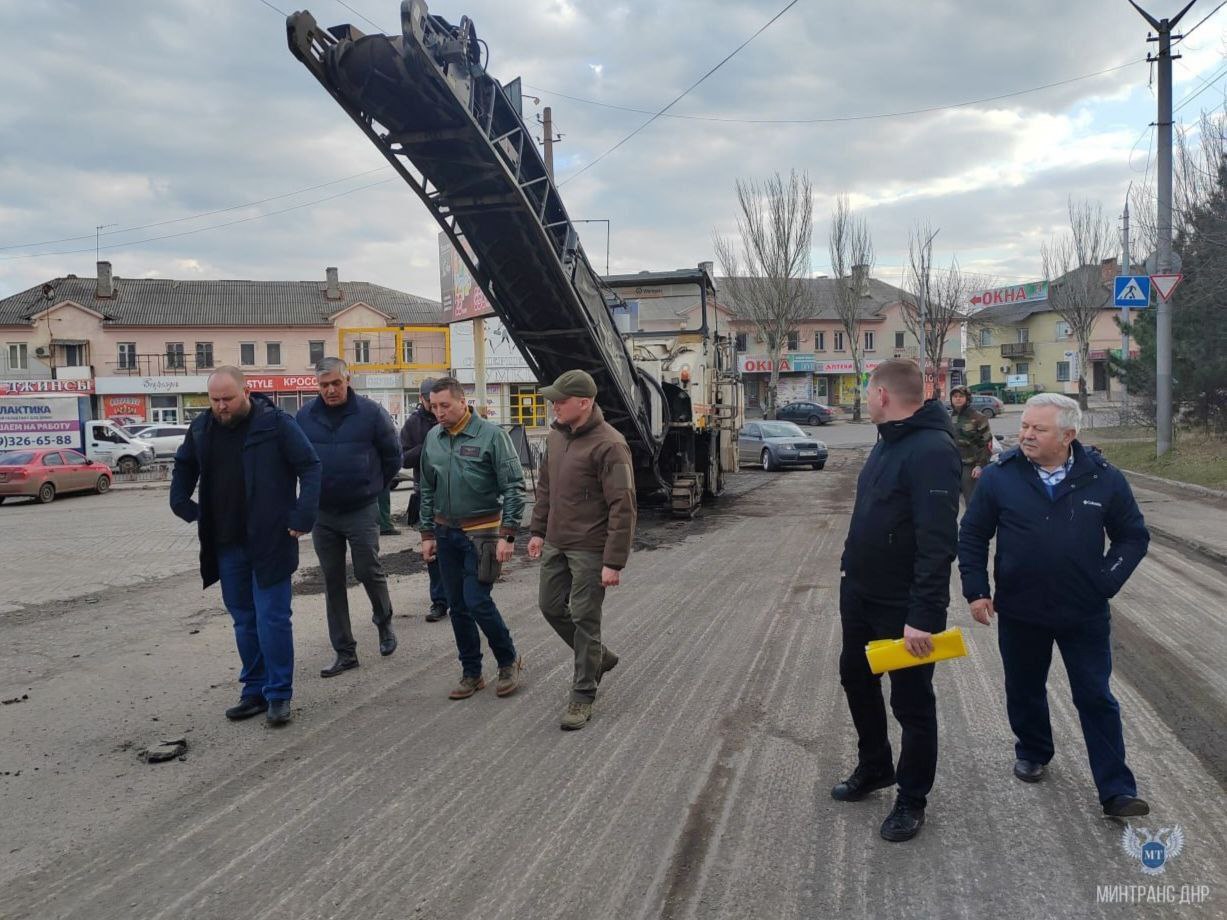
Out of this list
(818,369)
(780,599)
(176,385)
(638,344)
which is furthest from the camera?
(818,369)

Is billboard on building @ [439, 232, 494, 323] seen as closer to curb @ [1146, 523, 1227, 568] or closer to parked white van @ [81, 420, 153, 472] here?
curb @ [1146, 523, 1227, 568]

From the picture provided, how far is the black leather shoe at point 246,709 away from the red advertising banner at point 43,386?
141 ft

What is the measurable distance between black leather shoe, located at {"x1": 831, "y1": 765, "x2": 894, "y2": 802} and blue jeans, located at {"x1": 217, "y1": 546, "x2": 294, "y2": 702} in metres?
2.96

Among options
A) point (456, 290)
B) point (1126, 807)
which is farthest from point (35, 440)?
point (1126, 807)

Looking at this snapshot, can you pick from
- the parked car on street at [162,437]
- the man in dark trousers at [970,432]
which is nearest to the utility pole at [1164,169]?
the man in dark trousers at [970,432]

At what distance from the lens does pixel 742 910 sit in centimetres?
291

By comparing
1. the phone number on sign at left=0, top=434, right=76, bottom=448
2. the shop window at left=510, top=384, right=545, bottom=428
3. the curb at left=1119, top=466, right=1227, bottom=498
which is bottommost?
the curb at left=1119, top=466, right=1227, bottom=498

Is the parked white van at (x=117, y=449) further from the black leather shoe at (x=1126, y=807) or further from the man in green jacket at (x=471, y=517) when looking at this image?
the black leather shoe at (x=1126, y=807)

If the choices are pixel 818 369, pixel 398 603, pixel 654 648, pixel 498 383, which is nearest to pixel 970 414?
pixel 654 648

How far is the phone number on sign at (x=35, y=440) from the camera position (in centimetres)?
2328

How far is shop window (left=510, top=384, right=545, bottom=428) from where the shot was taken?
41.2 meters

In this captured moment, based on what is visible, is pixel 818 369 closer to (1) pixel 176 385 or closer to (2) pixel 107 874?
(1) pixel 176 385

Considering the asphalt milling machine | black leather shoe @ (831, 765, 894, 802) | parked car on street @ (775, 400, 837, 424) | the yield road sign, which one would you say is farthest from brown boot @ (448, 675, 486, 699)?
parked car on street @ (775, 400, 837, 424)

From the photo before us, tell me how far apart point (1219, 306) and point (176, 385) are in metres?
46.0
